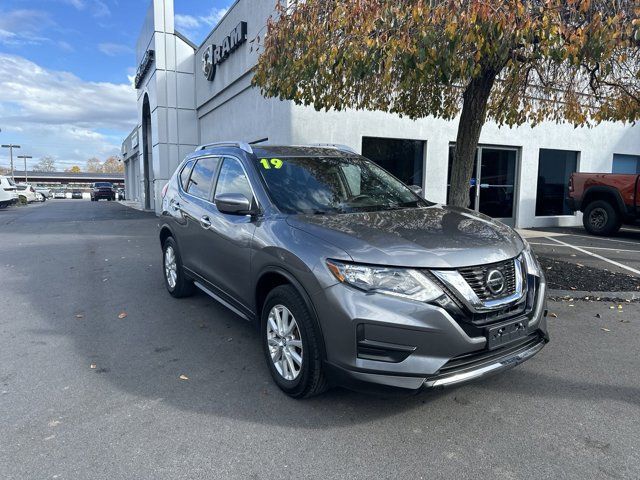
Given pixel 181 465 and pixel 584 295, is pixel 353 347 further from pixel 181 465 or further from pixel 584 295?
pixel 584 295

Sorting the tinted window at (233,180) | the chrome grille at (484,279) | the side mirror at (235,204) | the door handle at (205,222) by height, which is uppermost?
the tinted window at (233,180)

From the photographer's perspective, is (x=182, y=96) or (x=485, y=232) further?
(x=182, y=96)

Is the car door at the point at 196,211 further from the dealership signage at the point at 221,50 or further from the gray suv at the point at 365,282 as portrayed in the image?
the dealership signage at the point at 221,50

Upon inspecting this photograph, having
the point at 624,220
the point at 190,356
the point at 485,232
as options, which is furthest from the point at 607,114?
the point at 190,356

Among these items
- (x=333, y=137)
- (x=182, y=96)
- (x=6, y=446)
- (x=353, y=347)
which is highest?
(x=182, y=96)

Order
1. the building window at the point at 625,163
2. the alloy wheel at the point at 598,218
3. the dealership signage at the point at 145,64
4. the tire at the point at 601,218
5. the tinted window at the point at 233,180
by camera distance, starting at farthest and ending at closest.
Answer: the dealership signage at the point at 145,64, the building window at the point at 625,163, the alloy wheel at the point at 598,218, the tire at the point at 601,218, the tinted window at the point at 233,180

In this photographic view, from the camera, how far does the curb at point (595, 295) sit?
5.83m

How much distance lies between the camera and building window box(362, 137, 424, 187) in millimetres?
11773

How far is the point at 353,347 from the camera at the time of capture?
275 cm

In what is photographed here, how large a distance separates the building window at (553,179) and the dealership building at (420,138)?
1.2 inches

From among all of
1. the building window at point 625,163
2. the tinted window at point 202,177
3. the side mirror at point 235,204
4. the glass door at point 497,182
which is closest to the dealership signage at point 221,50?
the glass door at point 497,182

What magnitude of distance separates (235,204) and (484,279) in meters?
1.88

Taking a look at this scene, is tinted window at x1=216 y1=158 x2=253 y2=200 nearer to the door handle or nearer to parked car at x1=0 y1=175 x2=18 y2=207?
the door handle

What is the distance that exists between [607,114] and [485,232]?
6030 mm
